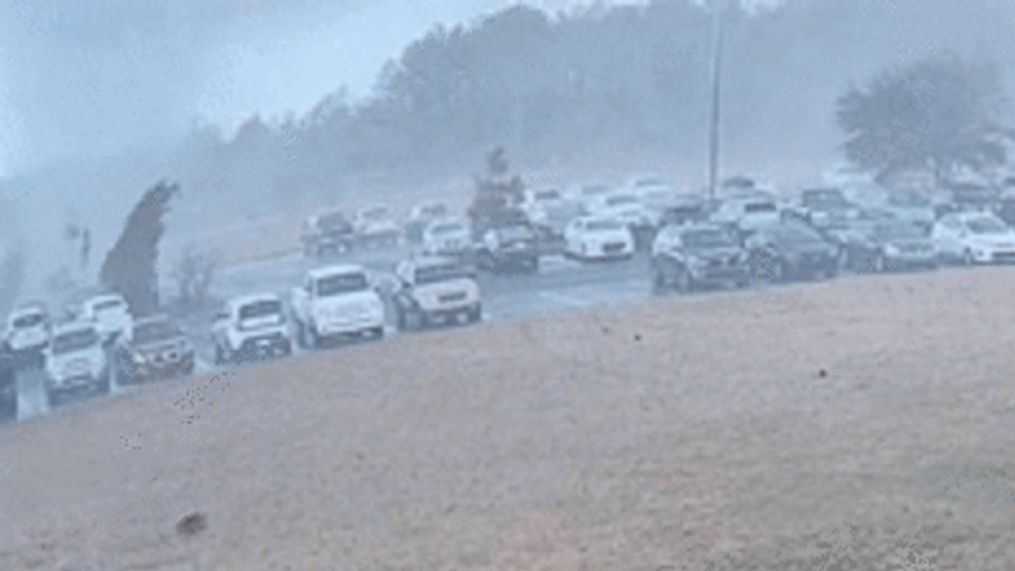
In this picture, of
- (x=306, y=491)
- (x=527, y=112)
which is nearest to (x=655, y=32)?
(x=527, y=112)

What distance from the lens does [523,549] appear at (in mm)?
12391

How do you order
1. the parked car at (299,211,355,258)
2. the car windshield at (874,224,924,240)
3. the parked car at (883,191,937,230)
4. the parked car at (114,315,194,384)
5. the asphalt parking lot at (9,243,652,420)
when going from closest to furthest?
1. the parked car at (114,315,194,384)
2. the asphalt parking lot at (9,243,652,420)
3. the car windshield at (874,224,924,240)
4. the parked car at (883,191,937,230)
5. the parked car at (299,211,355,258)

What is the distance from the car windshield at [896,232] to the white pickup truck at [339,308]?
12.3m

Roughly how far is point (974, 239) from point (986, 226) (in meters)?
0.58

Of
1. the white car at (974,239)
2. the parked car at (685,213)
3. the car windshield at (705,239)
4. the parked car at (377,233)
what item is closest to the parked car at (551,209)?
the parked car at (685,213)

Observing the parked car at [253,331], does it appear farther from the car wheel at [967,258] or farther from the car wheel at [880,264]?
the car wheel at [967,258]

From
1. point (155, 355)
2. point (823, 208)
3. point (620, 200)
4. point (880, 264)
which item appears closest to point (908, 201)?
point (823, 208)

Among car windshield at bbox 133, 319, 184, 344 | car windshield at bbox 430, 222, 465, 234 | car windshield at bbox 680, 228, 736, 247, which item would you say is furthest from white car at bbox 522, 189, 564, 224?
car windshield at bbox 133, 319, 184, 344

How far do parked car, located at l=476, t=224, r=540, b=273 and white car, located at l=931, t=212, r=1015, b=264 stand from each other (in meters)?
11.0

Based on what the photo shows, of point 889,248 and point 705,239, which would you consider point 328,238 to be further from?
point 889,248

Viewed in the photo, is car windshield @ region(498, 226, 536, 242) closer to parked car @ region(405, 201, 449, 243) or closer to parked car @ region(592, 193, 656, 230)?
parked car @ region(592, 193, 656, 230)

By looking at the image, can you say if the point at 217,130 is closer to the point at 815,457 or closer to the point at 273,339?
the point at 273,339

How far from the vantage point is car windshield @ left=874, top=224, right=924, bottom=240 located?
37.1m

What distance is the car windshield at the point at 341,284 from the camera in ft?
108
